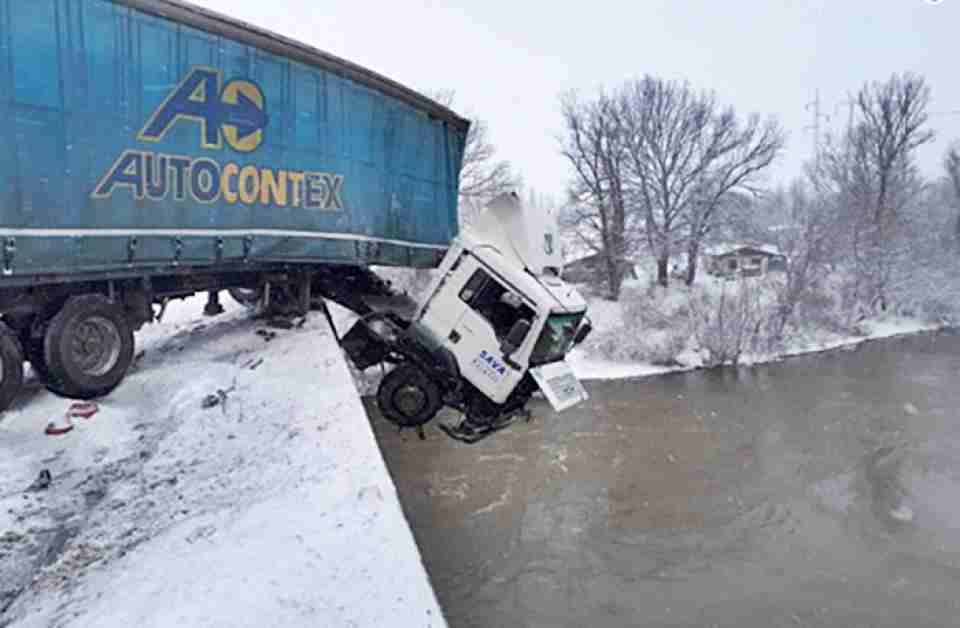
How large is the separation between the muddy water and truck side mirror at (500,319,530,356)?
340 centimetres

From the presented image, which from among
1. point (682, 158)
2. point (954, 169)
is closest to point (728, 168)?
point (682, 158)

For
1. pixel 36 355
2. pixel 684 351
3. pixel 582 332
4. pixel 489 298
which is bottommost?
pixel 684 351

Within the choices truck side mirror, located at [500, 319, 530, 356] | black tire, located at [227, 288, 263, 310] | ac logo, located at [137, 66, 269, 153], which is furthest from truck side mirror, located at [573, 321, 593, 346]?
ac logo, located at [137, 66, 269, 153]

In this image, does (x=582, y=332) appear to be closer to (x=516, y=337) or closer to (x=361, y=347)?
(x=516, y=337)

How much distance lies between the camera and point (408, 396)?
9477 millimetres

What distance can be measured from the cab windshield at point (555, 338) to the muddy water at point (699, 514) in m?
3.22

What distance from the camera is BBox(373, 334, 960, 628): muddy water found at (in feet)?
30.8

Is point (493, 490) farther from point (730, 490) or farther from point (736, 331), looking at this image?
point (736, 331)

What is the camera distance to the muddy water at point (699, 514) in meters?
9.39

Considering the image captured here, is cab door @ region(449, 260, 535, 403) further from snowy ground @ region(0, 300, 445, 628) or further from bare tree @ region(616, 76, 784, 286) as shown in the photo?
bare tree @ region(616, 76, 784, 286)

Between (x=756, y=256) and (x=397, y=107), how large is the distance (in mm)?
36741

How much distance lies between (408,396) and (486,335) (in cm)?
137

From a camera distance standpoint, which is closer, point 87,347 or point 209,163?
point 87,347

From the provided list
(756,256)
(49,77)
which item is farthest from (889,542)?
(756,256)
